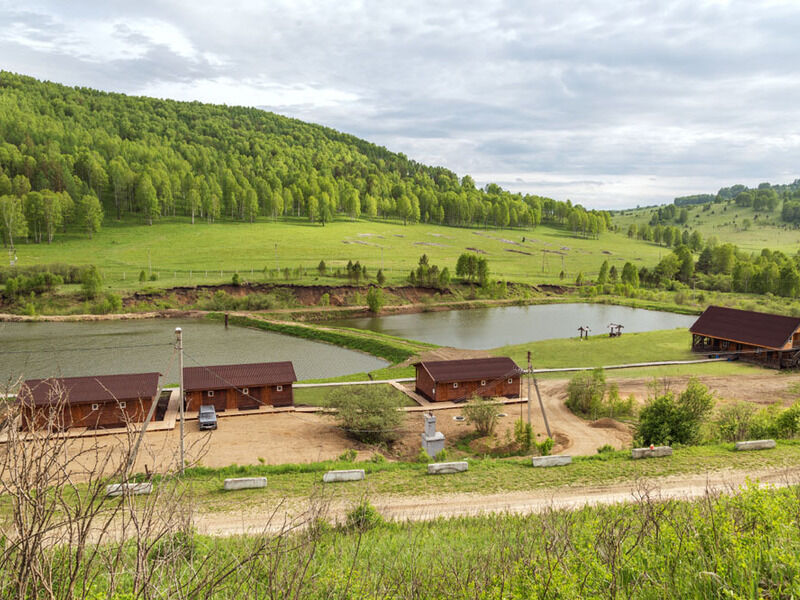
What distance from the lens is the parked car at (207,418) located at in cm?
2638

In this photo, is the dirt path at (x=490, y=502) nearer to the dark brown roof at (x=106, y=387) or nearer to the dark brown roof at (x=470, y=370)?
the dark brown roof at (x=106, y=387)

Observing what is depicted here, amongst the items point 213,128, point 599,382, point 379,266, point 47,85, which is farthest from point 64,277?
point 47,85

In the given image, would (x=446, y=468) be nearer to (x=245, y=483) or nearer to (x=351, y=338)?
(x=245, y=483)

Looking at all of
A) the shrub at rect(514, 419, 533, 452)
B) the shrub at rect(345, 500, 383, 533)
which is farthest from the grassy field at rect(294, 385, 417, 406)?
the shrub at rect(345, 500, 383, 533)

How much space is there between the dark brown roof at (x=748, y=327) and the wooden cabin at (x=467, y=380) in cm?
2111

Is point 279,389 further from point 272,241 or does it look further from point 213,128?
point 213,128

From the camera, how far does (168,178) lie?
116438 millimetres

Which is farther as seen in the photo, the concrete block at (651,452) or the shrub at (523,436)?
the shrub at (523,436)

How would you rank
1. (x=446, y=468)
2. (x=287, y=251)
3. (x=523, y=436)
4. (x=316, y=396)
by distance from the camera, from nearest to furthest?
(x=446, y=468) → (x=523, y=436) → (x=316, y=396) → (x=287, y=251)

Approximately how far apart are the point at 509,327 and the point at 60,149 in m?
124

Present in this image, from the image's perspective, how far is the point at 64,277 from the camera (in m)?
69.9

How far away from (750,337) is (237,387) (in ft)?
124

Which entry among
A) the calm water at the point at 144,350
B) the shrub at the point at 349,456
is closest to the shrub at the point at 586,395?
the shrub at the point at 349,456

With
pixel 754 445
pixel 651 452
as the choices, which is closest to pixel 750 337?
pixel 754 445
